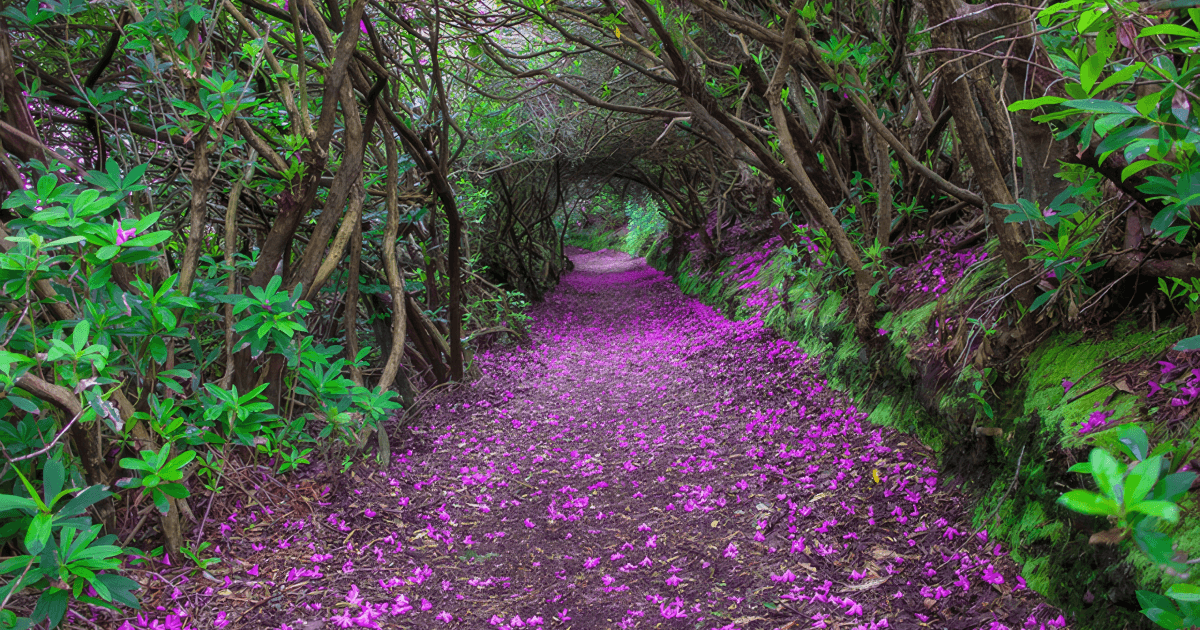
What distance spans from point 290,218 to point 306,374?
2.87 feet

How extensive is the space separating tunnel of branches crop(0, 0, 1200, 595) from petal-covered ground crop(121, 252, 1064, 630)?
0.69 meters

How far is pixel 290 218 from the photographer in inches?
120

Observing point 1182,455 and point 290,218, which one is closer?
point 1182,455

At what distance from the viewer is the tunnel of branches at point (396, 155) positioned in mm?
2195

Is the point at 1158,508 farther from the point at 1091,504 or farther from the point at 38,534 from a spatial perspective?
the point at 38,534

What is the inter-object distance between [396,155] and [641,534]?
10.3 feet

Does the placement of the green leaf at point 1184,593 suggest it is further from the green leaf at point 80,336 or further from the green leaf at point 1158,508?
the green leaf at point 80,336

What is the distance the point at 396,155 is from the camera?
4.36 m

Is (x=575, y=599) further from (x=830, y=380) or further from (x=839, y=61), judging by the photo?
(x=839, y=61)

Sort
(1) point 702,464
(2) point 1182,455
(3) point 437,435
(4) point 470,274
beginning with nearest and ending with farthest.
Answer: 1. (2) point 1182,455
2. (1) point 702,464
3. (3) point 437,435
4. (4) point 470,274

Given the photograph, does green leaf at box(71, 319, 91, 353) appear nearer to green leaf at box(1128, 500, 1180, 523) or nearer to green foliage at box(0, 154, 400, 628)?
green foliage at box(0, 154, 400, 628)

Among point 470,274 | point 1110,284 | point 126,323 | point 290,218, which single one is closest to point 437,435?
point 290,218

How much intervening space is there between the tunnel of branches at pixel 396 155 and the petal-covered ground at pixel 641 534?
2.27 ft

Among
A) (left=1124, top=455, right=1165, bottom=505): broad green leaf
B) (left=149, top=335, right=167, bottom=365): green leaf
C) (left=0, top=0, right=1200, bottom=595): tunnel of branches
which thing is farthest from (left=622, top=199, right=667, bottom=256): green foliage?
(left=1124, top=455, right=1165, bottom=505): broad green leaf
